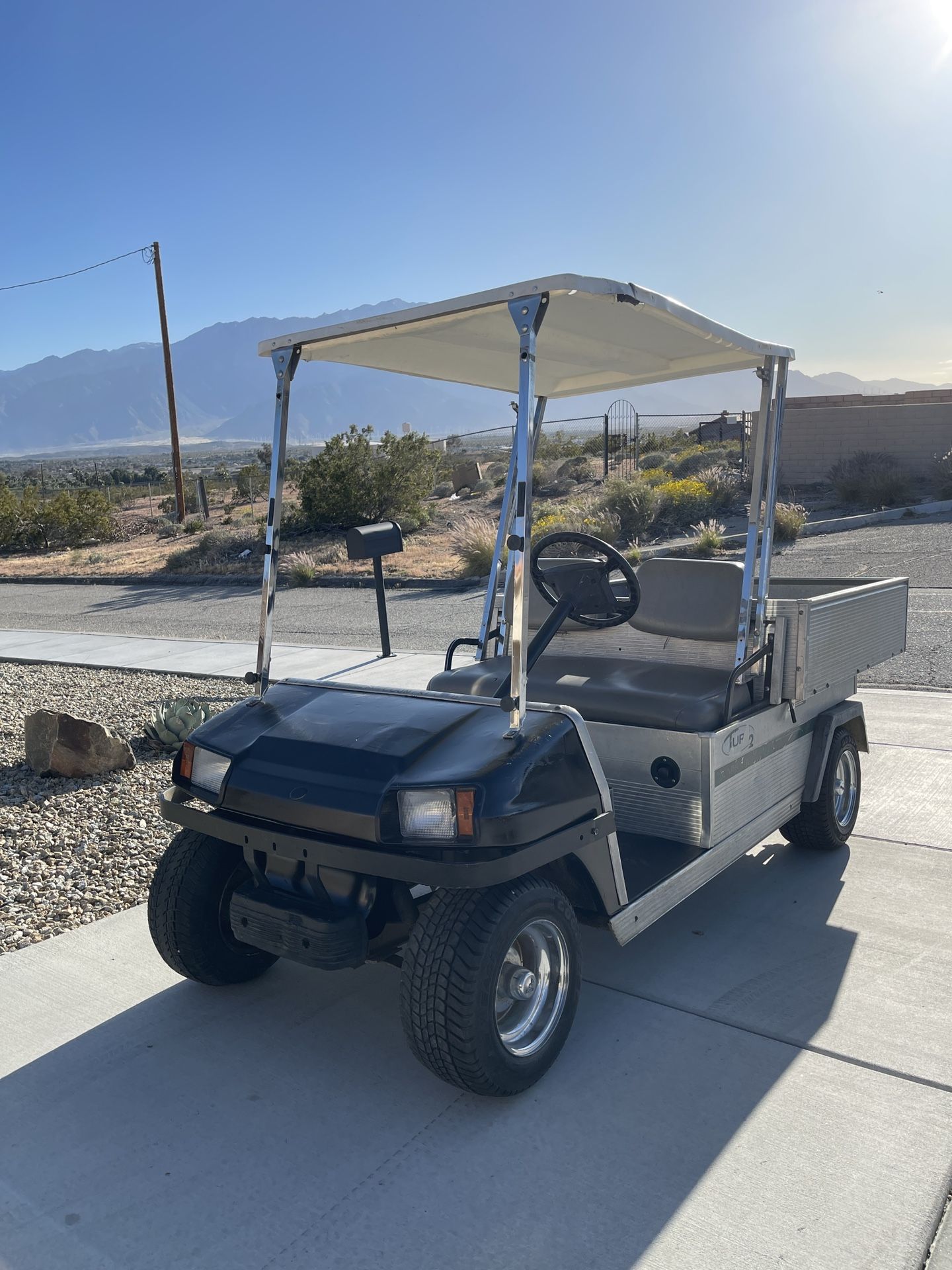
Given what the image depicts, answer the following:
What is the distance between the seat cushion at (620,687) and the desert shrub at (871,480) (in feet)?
56.1

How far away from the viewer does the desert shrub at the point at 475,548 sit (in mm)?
14695

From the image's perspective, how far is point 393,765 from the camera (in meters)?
2.62

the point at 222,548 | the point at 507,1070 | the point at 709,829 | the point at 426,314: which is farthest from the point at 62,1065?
the point at 222,548

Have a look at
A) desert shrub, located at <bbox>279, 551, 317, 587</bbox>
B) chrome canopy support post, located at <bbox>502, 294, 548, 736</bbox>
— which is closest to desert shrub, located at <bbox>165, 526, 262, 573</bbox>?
desert shrub, located at <bbox>279, 551, 317, 587</bbox>

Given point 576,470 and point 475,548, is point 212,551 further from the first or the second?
point 576,470

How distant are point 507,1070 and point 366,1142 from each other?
387 millimetres

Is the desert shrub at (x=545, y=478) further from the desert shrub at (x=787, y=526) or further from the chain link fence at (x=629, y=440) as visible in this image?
the desert shrub at (x=787, y=526)

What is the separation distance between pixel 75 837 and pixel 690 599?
2.92 metres

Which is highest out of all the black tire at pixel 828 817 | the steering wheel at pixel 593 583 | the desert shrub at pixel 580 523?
the steering wheel at pixel 593 583

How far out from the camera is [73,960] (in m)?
3.48

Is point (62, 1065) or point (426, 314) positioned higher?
point (426, 314)

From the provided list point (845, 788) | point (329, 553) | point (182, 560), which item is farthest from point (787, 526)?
point (845, 788)

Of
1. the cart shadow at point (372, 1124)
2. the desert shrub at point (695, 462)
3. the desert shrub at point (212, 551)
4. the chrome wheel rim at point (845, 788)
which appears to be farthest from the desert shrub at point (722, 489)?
the cart shadow at point (372, 1124)

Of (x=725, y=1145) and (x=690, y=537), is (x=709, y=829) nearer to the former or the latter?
(x=725, y=1145)
